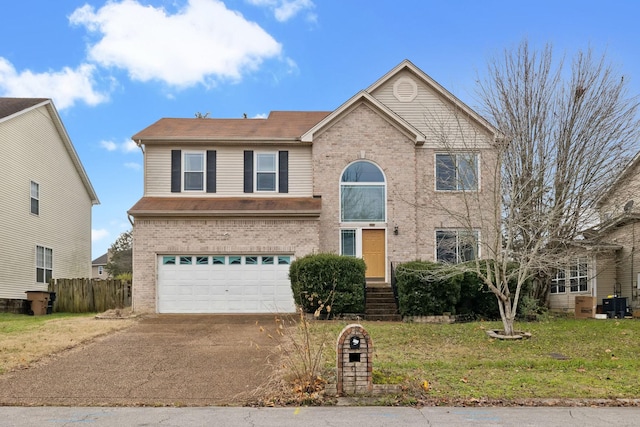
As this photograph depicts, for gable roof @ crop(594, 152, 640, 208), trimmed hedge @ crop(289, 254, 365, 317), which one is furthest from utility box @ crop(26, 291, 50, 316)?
gable roof @ crop(594, 152, 640, 208)

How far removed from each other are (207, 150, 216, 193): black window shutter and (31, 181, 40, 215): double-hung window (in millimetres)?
7996

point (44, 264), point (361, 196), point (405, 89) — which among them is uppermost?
point (405, 89)

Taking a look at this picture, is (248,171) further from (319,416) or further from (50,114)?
(319,416)

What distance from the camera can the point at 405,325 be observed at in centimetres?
1738

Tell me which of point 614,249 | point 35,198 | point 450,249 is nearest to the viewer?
point 450,249

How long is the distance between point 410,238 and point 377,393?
521 inches

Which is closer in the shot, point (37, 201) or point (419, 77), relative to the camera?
point (419, 77)

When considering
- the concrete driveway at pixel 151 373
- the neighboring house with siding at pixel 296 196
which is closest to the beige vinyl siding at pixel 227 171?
the neighboring house with siding at pixel 296 196

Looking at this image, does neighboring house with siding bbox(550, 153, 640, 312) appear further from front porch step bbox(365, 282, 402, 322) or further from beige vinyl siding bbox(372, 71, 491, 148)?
front porch step bbox(365, 282, 402, 322)

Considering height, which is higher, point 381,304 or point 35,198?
point 35,198

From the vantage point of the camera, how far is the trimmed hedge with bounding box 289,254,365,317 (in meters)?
18.4

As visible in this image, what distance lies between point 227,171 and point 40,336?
960cm

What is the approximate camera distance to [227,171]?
2311 cm

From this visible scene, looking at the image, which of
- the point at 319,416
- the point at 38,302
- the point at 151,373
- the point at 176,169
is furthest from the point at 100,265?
the point at 319,416
